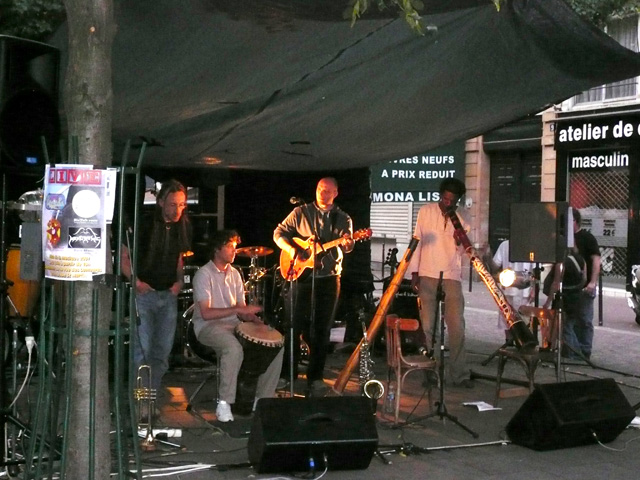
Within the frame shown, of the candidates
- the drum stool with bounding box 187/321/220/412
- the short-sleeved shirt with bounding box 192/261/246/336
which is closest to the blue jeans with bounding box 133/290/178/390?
the short-sleeved shirt with bounding box 192/261/246/336

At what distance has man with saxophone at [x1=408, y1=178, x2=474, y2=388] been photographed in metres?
8.95

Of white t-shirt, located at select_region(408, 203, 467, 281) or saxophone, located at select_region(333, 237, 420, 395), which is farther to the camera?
white t-shirt, located at select_region(408, 203, 467, 281)

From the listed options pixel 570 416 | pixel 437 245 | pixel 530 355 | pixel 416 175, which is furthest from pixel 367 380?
pixel 416 175

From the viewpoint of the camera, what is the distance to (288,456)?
5.85 metres

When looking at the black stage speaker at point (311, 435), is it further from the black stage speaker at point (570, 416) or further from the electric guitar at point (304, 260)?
the electric guitar at point (304, 260)

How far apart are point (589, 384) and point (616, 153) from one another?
13.2m

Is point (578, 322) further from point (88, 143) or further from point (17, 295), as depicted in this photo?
point (88, 143)

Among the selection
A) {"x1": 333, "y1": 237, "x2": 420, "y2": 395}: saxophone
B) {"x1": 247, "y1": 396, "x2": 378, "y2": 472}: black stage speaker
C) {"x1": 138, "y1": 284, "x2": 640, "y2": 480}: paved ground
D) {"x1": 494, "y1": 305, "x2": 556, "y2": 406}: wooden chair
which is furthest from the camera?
{"x1": 333, "y1": 237, "x2": 420, "y2": 395}: saxophone

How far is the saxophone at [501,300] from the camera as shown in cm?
804

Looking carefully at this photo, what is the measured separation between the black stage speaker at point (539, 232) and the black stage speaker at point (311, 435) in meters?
3.04

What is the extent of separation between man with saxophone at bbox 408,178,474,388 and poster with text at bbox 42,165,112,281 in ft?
16.1

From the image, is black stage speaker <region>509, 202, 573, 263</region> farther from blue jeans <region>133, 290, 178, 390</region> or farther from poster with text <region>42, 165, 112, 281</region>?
poster with text <region>42, 165, 112, 281</region>

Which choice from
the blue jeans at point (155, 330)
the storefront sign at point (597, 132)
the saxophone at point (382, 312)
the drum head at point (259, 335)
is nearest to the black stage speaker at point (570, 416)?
the saxophone at point (382, 312)

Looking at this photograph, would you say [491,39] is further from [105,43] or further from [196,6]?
[105,43]
